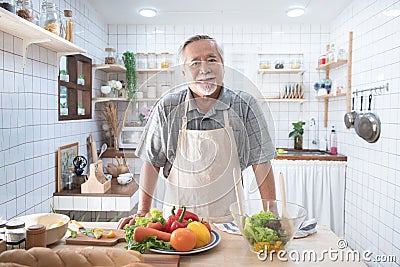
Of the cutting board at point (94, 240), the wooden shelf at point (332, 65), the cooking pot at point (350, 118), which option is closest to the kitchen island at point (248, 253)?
the cutting board at point (94, 240)

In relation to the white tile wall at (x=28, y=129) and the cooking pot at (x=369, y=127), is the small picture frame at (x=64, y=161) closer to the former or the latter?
the white tile wall at (x=28, y=129)

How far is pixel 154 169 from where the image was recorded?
1538 mm

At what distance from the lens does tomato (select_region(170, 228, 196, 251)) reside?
115 centimetres

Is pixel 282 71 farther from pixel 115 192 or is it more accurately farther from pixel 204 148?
pixel 204 148

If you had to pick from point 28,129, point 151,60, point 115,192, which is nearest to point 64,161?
point 115,192

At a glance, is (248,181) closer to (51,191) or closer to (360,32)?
(51,191)

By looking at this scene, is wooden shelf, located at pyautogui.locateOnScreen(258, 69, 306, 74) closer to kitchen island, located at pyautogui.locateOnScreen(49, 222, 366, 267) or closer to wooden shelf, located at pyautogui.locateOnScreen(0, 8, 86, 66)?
wooden shelf, located at pyautogui.locateOnScreen(0, 8, 86, 66)

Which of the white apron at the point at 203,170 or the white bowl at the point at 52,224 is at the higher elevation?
the white apron at the point at 203,170

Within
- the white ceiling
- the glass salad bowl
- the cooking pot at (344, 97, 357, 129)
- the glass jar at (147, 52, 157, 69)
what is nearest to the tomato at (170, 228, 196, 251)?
the glass salad bowl

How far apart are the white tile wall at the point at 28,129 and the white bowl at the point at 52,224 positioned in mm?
598

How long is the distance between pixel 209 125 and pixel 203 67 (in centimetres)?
32

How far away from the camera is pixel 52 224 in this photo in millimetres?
1399

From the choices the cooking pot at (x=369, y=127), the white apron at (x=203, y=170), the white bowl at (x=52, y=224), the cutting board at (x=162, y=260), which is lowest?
the cutting board at (x=162, y=260)

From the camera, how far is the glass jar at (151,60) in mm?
3946
